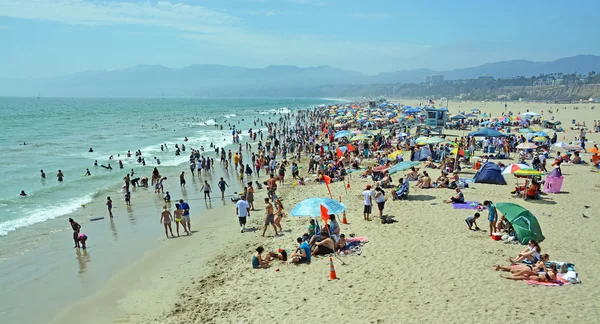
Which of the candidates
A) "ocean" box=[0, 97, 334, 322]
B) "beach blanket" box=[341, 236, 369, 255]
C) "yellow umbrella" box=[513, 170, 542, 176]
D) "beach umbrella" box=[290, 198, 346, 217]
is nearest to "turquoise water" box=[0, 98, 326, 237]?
"ocean" box=[0, 97, 334, 322]

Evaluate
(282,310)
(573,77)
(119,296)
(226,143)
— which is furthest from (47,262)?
(573,77)

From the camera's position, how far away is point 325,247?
9.59m

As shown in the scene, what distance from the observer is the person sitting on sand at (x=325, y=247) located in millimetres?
9500

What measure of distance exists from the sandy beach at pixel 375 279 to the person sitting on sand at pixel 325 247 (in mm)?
236

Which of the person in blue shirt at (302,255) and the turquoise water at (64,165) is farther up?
the person in blue shirt at (302,255)

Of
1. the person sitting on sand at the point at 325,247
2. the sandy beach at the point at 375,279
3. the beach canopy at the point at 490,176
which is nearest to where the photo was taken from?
the sandy beach at the point at 375,279

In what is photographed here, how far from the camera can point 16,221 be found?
15555 millimetres

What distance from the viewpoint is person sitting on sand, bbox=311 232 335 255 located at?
950cm

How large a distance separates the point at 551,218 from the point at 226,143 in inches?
1301

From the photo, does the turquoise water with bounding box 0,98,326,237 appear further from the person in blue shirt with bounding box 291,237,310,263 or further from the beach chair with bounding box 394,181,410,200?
the beach chair with bounding box 394,181,410,200

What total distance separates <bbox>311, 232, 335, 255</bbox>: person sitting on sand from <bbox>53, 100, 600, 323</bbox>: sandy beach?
24cm

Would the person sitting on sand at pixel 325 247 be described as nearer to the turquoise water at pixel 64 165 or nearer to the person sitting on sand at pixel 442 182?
the person sitting on sand at pixel 442 182

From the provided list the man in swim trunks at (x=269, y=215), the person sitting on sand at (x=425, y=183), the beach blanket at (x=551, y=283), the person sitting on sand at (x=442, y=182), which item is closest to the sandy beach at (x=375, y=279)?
the beach blanket at (x=551, y=283)

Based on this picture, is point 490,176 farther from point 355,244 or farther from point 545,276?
point 545,276
